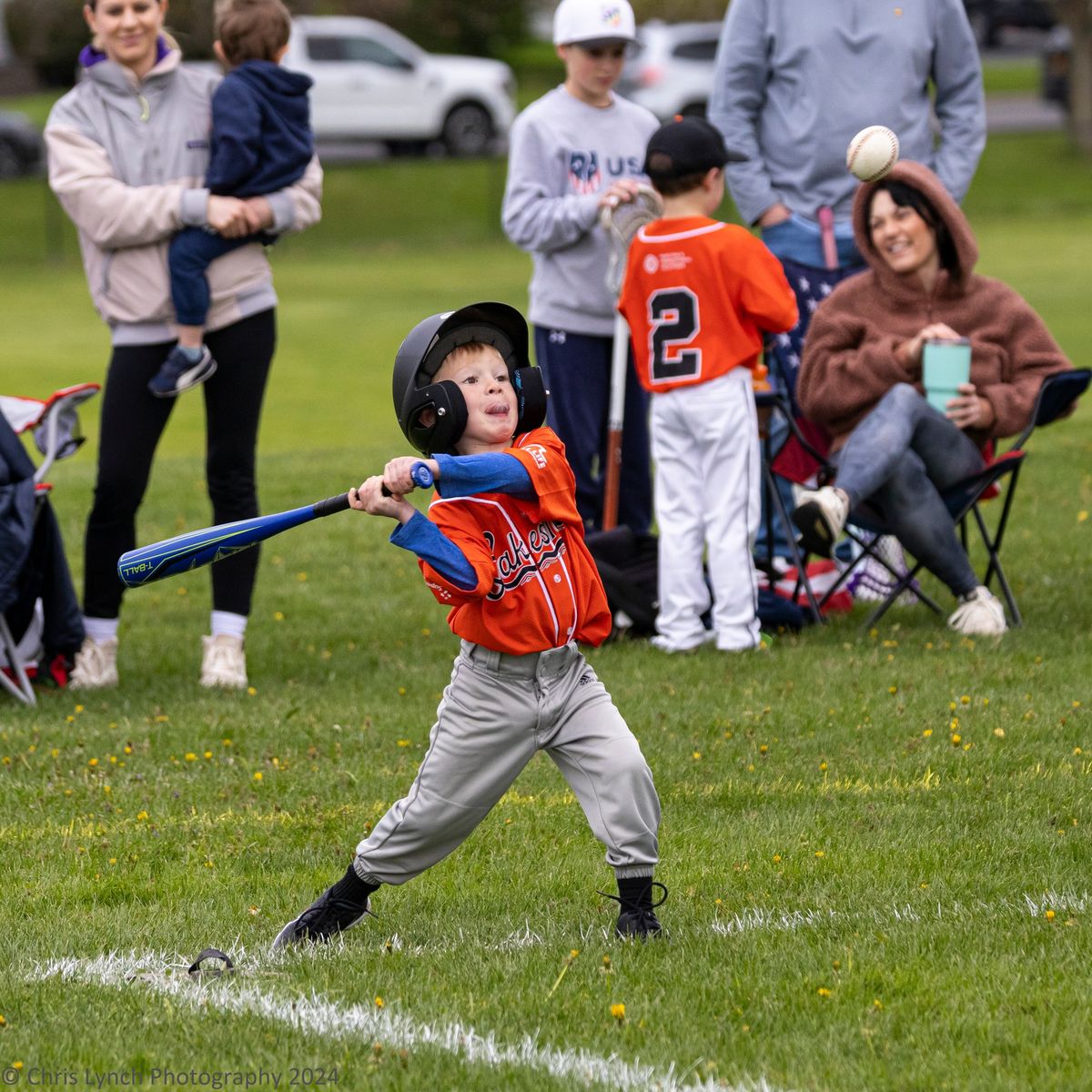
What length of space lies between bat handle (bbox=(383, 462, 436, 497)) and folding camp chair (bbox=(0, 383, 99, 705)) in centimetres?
325

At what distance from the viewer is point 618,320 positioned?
309 inches

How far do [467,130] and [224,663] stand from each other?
92.6ft

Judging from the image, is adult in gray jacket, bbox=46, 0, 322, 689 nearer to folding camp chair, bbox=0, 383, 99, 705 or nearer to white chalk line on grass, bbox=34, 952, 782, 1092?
folding camp chair, bbox=0, 383, 99, 705

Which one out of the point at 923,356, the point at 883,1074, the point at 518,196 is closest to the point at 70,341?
the point at 518,196

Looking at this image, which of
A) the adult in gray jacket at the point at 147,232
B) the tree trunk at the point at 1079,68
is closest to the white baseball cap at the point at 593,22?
the adult in gray jacket at the point at 147,232

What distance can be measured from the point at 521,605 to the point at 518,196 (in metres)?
4.08

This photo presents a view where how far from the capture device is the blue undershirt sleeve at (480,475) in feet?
12.9

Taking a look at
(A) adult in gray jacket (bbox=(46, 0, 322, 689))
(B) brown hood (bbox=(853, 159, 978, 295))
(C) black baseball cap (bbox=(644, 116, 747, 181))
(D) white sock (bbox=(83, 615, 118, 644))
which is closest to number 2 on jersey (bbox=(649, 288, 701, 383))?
(C) black baseball cap (bbox=(644, 116, 747, 181))

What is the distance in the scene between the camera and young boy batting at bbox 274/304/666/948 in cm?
403

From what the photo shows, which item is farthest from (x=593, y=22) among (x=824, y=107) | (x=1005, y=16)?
(x=1005, y=16)

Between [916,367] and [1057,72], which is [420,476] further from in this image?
[1057,72]

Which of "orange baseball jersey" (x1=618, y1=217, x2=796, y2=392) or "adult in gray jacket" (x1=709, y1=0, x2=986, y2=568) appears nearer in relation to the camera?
"orange baseball jersey" (x1=618, y1=217, x2=796, y2=392)

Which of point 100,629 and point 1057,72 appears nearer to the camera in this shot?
point 100,629

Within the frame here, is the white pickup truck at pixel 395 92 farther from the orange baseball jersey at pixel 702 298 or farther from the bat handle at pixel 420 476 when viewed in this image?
the bat handle at pixel 420 476
